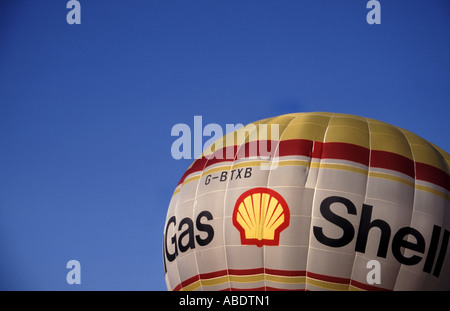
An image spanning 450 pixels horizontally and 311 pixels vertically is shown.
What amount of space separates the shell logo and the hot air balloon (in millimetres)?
20

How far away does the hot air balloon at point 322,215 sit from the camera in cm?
1234

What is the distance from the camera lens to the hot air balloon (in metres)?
12.3

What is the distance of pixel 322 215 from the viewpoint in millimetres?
12414

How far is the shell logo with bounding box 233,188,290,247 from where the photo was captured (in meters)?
12.6

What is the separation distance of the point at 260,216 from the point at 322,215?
4.07 feet

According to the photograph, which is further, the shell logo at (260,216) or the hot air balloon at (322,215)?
the shell logo at (260,216)

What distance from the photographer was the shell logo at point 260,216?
12586mm

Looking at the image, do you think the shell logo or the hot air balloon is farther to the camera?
the shell logo

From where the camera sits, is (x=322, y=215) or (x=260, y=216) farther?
(x=260, y=216)

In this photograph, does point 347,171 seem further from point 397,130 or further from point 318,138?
point 397,130

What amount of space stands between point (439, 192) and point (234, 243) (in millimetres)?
4313

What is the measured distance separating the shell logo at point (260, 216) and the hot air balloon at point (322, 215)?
0.07 feet
